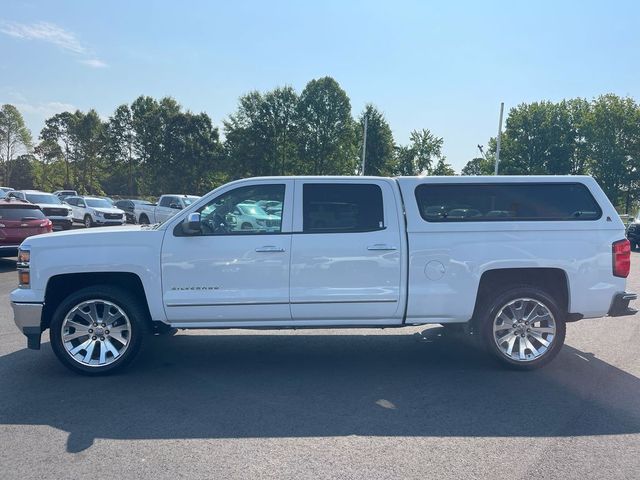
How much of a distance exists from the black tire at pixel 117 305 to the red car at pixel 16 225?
360 inches

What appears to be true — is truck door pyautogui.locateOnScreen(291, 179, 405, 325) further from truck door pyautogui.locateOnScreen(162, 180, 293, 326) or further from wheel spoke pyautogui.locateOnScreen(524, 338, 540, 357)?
wheel spoke pyautogui.locateOnScreen(524, 338, 540, 357)

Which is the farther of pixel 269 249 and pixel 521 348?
pixel 521 348

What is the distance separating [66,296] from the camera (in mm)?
5906

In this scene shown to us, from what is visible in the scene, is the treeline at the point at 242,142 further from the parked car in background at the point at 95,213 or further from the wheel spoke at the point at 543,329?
the wheel spoke at the point at 543,329

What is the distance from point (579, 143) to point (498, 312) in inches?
2069

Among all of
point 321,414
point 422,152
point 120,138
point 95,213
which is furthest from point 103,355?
point 120,138

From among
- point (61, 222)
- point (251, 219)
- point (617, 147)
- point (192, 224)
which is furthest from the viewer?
point (617, 147)

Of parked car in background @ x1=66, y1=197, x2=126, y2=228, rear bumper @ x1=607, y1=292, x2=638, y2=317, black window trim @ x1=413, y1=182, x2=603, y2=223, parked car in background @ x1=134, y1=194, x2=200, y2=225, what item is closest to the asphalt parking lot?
rear bumper @ x1=607, y1=292, x2=638, y2=317

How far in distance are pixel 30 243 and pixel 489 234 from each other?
15.7 ft

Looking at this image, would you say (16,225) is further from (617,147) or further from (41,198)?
(617,147)

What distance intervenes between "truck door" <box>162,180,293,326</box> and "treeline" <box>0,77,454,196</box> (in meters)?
44.4

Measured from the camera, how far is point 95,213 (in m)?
29.1

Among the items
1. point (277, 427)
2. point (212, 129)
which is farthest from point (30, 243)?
point (212, 129)

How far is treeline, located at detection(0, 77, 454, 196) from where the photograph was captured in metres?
53.5
